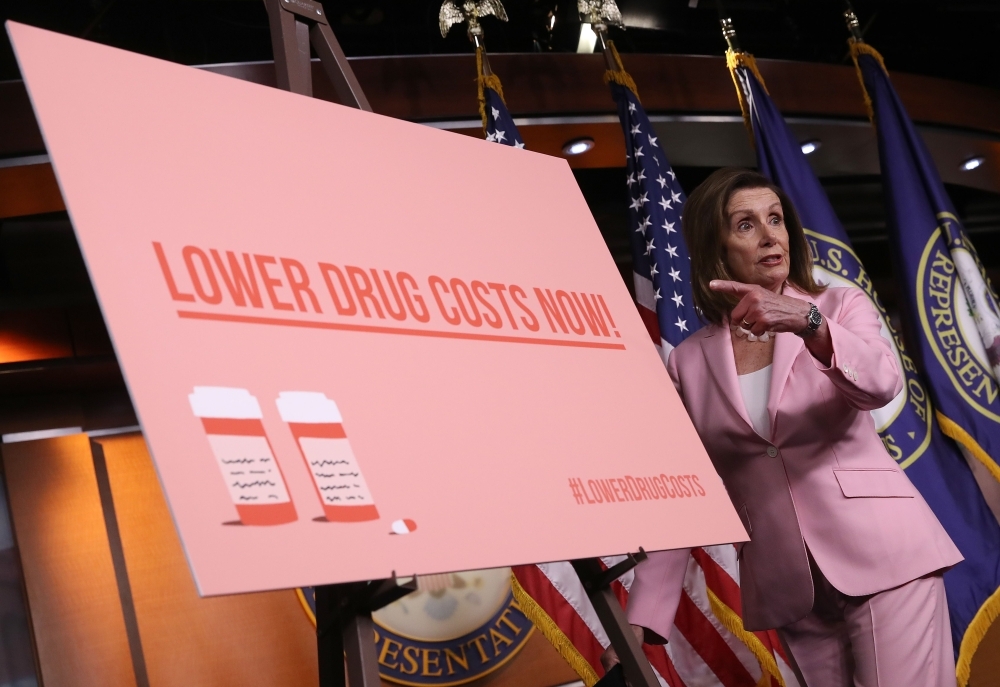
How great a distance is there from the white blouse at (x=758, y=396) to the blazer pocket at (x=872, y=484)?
167mm

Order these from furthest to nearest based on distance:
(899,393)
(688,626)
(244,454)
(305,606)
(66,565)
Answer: (305,606) → (66,565) → (899,393) → (688,626) → (244,454)

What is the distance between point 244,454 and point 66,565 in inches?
107

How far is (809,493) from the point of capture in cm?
188

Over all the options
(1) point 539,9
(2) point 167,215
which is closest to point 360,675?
(2) point 167,215

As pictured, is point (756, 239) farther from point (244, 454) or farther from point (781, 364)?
point (244, 454)

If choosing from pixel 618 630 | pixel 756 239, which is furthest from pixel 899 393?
pixel 618 630

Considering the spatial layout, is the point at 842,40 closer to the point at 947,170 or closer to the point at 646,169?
the point at 947,170

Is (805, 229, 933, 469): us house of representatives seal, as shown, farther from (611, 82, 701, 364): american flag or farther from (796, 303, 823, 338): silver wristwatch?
(796, 303, 823, 338): silver wristwatch

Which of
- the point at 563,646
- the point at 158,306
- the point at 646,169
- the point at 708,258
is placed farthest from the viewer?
the point at 646,169

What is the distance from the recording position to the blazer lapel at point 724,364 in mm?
1937

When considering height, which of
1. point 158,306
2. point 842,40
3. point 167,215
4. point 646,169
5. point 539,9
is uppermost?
point 539,9

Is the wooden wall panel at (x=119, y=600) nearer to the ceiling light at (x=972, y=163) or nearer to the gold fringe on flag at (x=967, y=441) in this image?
the gold fringe on flag at (x=967, y=441)

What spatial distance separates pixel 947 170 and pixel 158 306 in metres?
4.20

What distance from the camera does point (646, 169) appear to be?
2941 mm
